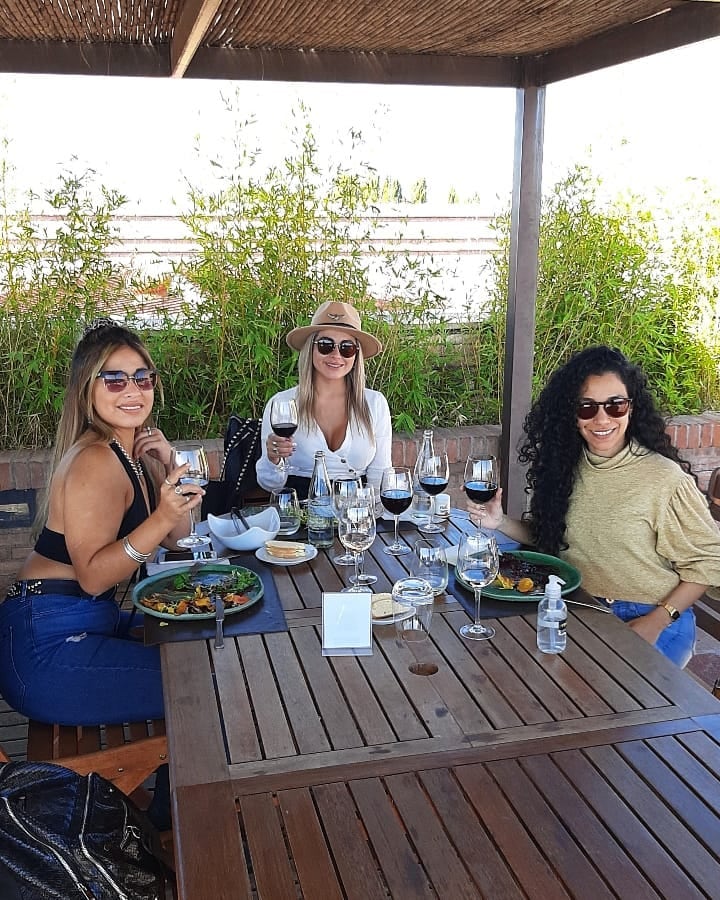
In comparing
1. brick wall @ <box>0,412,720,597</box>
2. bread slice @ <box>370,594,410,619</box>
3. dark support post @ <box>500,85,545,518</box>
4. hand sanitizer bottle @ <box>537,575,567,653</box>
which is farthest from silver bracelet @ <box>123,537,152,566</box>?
dark support post @ <box>500,85,545,518</box>

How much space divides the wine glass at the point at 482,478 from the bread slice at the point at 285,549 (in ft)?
1.48

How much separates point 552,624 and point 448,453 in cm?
264

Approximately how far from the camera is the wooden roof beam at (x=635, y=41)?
114 inches

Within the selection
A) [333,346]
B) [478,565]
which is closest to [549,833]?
[478,565]

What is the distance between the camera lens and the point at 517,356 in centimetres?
423

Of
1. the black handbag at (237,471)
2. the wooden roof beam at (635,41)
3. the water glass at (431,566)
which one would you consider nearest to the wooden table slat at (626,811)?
the water glass at (431,566)

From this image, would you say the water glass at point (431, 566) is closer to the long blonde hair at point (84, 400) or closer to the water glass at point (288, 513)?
the water glass at point (288, 513)

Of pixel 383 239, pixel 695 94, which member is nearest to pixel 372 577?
pixel 383 239

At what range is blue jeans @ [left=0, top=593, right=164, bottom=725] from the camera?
7.03 feet

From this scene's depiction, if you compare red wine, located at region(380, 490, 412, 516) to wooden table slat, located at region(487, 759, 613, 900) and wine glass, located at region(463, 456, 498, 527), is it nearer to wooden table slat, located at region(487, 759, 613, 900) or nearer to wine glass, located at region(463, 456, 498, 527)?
wine glass, located at region(463, 456, 498, 527)

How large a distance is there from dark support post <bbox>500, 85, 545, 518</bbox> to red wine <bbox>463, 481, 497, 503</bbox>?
1661 mm

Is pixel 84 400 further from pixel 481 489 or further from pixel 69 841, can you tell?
pixel 69 841

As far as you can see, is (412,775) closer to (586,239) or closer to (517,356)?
(517,356)

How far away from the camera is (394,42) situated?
350 centimetres
